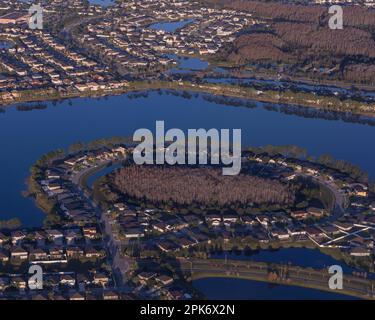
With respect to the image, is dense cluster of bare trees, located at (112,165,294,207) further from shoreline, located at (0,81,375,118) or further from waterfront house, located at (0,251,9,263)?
shoreline, located at (0,81,375,118)

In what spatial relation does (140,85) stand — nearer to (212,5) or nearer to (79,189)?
(79,189)

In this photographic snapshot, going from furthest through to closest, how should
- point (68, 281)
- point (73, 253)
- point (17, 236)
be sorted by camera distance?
point (17, 236)
point (73, 253)
point (68, 281)

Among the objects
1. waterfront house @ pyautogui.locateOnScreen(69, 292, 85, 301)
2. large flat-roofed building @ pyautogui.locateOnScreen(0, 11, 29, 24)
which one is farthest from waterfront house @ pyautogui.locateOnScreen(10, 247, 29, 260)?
large flat-roofed building @ pyautogui.locateOnScreen(0, 11, 29, 24)

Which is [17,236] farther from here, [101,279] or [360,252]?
[360,252]

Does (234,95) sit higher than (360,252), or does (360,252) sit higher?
(234,95)

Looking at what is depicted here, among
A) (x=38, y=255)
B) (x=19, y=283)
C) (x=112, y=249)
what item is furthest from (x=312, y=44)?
(x=19, y=283)
